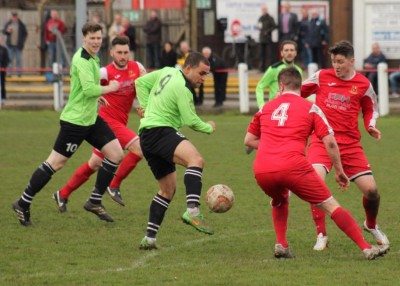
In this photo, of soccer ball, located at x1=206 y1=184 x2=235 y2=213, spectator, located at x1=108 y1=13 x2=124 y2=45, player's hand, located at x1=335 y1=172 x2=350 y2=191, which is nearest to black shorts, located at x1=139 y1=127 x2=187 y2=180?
soccer ball, located at x1=206 y1=184 x2=235 y2=213

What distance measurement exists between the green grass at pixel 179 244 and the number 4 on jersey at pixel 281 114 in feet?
3.85

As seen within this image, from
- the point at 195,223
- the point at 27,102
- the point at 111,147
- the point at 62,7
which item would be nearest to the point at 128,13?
the point at 62,7

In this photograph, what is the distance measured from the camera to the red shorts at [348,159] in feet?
37.3

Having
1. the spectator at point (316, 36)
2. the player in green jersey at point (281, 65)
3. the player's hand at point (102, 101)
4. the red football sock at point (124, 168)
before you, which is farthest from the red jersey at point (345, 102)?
the spectator at point (316, 36)

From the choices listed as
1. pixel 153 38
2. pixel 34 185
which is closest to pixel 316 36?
A: pixel 153 38

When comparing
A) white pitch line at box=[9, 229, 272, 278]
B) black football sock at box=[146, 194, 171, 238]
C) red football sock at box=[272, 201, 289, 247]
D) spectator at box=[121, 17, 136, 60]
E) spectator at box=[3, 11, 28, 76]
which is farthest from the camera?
spectator at box=[3, 11, 28, 76]

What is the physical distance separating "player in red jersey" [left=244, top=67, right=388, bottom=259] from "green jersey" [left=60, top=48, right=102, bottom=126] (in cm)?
283

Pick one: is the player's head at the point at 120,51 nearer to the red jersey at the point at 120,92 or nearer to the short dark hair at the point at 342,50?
the red jersey at the point at 120,92

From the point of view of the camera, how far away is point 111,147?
43.7ft

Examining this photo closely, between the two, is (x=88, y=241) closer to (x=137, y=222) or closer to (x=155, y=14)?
(x=137, y=222)

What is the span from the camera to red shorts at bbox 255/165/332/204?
10.3 meters

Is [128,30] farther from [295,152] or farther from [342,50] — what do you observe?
[295,152]

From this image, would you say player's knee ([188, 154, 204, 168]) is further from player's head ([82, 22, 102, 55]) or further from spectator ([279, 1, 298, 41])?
spectator ([279, 1, 298, 41])

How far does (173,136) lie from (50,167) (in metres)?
2.26
